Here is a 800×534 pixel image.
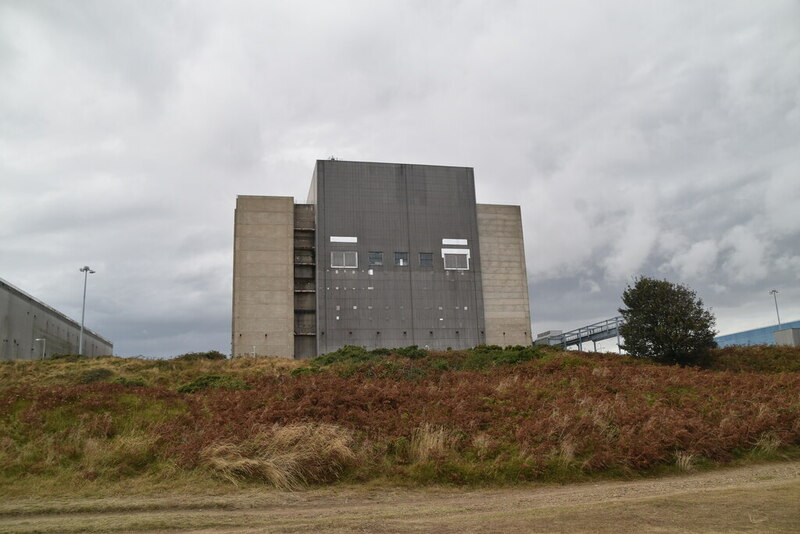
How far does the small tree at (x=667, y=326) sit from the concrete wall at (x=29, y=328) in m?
58.1

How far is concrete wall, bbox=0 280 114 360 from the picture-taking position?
60875 mm

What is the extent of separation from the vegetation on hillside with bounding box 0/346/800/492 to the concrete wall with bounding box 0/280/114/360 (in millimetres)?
50474

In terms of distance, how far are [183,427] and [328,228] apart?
5538cm

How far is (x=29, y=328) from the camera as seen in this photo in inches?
2685

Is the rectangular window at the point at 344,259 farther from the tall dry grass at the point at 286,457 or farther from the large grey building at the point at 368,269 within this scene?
→ the tall dry grass at the point at 286,457

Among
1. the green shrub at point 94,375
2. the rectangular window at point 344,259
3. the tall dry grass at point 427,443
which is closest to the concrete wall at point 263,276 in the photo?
the rectangular window at point 344,259

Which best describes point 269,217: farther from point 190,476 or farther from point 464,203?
point 190,476

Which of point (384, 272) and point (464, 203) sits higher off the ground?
point (464, 203)

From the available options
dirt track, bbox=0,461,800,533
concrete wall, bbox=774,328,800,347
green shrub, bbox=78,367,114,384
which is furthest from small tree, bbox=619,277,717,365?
green shrub, bbox=78,367,114,384

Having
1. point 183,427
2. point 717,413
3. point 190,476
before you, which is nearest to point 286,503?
point 190,476

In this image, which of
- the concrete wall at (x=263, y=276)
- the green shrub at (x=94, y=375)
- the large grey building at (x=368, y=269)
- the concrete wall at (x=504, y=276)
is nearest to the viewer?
the green shrub at (x=94, y=375)

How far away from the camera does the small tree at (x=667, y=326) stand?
125 ft

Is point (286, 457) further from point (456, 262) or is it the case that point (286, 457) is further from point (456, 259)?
point (456, 259)

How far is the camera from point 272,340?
67312mm
